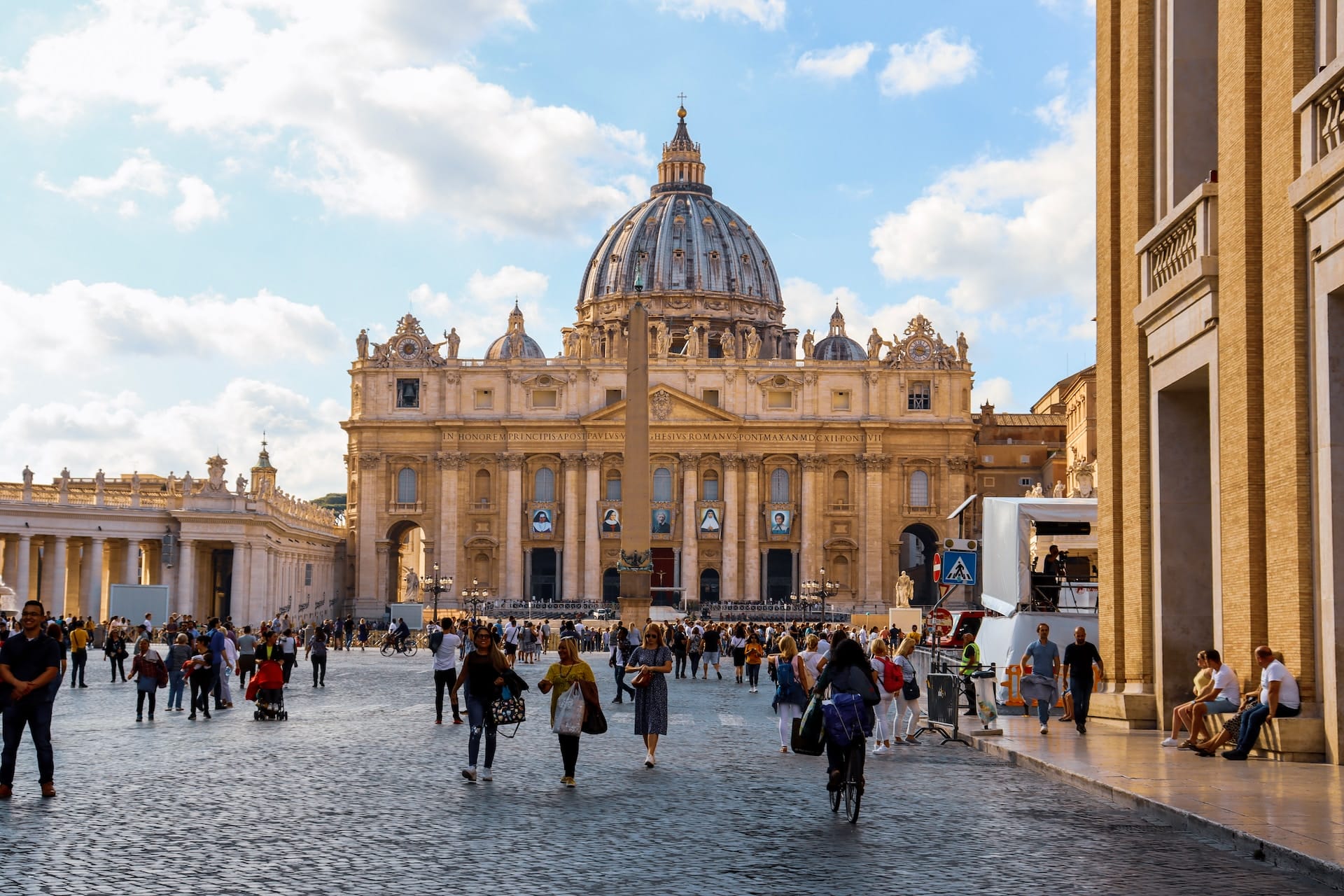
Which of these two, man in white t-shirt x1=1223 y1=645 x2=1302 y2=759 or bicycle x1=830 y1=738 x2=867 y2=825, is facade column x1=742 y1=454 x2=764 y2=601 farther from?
bicycle x1=830 y1=738 x2=867 y2=825

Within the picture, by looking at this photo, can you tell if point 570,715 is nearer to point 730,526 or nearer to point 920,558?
→ point 730,526

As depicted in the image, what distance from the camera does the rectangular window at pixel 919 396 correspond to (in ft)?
307

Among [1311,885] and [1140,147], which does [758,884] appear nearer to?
[1311,885]

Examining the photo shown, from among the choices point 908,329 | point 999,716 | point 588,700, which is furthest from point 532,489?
point 588,700

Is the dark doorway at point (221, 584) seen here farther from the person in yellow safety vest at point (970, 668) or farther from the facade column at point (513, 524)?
the person in yellow safety vest at point (970, 668)

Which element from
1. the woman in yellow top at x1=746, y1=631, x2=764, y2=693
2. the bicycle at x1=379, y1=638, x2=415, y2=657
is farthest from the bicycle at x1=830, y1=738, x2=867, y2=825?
the bicycle at x1=379, y1=638, x2=415, y2=657

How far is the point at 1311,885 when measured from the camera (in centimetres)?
852

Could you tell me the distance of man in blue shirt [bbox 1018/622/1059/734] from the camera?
1878 cm

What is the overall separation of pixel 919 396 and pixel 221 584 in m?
38.8

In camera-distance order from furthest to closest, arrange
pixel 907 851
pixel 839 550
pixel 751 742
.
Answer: pixel 839 550
pixel 751 742
pixel 907 851

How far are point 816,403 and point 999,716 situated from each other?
70662 millimetres

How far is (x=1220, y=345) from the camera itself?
1566 centimetres

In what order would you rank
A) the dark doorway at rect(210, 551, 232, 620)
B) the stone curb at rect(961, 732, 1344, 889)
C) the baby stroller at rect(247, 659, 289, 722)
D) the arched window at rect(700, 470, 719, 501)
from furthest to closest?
the arched window at rect(700, 470, 719, 501)
the dark doorway at rect(210, 551, 232, 620)
the baby stroller at rect(247, 659, 289, 722)
the stone curb at rect(961, 732, 1344, 889)

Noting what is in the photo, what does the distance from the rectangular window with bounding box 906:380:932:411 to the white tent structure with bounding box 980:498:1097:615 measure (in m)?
68.2
